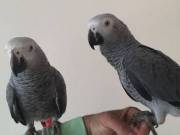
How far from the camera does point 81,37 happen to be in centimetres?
145

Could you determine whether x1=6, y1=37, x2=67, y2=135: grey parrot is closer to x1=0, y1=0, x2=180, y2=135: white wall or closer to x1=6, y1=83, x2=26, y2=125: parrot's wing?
x1=6, y1=83, x2=26, y2=125: parrot's wing

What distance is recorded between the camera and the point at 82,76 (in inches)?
57.2

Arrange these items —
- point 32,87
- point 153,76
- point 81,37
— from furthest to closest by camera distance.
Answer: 1. point 81,37
2. point 32,87
3. point 153,76

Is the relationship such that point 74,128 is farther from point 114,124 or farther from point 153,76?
point 153,76

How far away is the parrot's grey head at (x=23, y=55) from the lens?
999mm

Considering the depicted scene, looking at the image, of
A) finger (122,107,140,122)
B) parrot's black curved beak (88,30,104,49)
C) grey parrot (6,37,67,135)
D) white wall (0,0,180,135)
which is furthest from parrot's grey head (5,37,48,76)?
white wall (0,0,180,135)

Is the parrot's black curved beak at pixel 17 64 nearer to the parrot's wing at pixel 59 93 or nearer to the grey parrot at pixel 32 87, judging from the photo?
the grey parrot at pixel 32 87

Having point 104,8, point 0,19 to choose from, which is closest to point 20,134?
point 0,19

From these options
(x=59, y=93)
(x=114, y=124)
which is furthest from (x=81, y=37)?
(x=114, y=124)

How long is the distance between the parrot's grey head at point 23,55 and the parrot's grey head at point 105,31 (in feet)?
A: 0.56

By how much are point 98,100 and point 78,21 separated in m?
0.33

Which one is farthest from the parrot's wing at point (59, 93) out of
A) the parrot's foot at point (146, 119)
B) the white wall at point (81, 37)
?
the white wall at point (81, 37)

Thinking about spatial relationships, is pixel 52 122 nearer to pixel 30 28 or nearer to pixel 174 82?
pixel 174 82

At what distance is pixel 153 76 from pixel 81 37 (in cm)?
57
